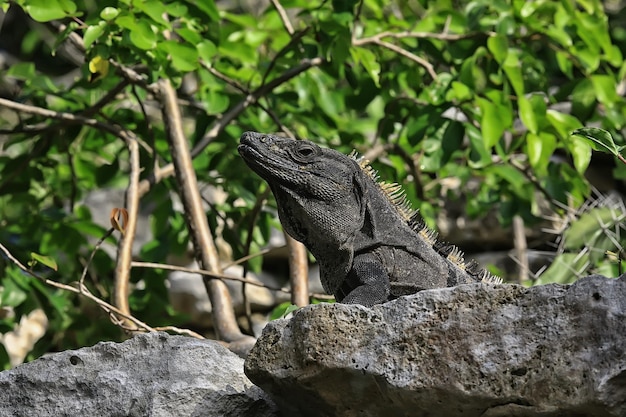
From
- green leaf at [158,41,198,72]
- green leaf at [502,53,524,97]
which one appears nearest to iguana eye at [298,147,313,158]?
green leaf at [158,41,198,72]

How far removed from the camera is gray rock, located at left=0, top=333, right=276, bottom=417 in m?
3.52

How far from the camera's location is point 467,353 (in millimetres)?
3062

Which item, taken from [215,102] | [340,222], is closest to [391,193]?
[340,222]

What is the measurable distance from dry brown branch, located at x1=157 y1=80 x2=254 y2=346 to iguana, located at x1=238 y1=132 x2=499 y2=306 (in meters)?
1.47

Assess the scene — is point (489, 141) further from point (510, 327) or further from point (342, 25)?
point (510, 327)

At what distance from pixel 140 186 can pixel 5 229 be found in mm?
1466

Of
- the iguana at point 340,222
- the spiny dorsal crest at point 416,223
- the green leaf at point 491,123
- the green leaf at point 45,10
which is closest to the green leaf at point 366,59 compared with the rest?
the green leaf at point 491,123

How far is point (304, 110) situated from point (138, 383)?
4094 mm

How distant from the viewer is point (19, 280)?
264 inches

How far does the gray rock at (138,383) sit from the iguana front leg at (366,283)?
0.52 m

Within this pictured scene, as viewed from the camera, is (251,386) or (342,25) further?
(342,25)

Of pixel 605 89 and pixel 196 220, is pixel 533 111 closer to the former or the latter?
pixel 605 89

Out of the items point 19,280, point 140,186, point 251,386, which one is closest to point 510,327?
point 251,386

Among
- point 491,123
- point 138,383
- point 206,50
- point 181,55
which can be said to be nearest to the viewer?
point 138,383
